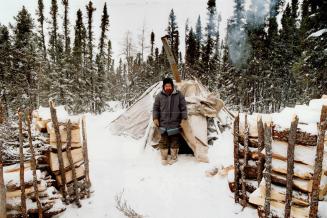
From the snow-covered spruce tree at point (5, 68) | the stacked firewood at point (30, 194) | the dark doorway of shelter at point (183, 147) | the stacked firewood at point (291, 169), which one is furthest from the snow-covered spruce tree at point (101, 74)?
the stacked firewood at point (291, 169)

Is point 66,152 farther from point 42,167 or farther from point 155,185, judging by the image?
point 155,185

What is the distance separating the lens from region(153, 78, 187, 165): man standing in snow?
5.55m

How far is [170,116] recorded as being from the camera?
5.56 m

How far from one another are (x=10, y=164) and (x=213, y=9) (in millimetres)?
39651

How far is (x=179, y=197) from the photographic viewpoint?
3988mm

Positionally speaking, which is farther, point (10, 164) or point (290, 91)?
point (290, 91)

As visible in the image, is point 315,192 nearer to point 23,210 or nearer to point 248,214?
point 248,214

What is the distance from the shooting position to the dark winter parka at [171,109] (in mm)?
5555

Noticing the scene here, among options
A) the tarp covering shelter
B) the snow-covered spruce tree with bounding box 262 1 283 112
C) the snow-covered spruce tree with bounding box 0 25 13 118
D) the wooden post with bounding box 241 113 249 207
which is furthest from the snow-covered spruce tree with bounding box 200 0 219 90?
the wooden post with bounding box 241 113 249 207

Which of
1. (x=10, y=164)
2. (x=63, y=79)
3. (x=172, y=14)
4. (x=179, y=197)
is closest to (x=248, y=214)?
(x=179, y=197)

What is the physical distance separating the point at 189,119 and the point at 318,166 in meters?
3.57

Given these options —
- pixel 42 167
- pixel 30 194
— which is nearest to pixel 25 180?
pixel 30 194

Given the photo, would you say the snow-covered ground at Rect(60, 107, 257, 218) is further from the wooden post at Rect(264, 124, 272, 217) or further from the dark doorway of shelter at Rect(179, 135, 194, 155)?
the wooden post at Rect(264, 124, 272, 217)

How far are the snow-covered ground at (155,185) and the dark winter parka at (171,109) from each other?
831 mm
